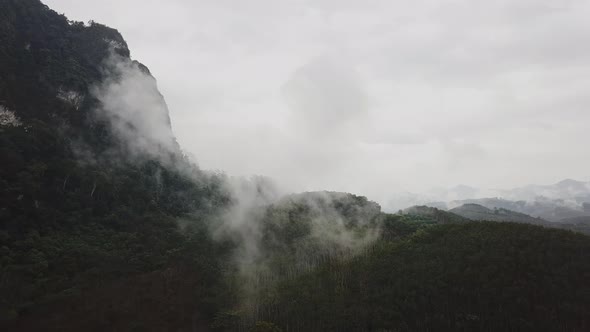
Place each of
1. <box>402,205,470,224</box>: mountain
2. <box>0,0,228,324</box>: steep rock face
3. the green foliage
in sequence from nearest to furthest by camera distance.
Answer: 1. the green foliage
2. <box>0,0,228,324</box>: steep rock face
3. <box>402,205,470,224</box>: mountain

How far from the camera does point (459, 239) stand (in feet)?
187

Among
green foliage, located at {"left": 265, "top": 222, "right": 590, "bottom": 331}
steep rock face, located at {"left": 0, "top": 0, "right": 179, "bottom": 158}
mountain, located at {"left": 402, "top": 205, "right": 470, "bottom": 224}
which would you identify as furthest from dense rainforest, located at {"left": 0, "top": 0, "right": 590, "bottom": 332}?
mountain, located at {"left": 402, "top": 205, "right": 470, "bottom": 224}

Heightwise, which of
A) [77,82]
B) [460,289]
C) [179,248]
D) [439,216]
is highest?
[77,82]

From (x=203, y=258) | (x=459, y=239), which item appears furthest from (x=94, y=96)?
(x=459, y=239)

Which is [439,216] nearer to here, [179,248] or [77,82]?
[179,248]

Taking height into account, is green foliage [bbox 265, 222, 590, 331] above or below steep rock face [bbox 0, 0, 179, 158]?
below

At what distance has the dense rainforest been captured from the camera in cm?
4038

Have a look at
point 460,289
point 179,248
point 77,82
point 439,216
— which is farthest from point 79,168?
point 439,216

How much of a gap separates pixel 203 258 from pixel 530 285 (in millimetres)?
43129

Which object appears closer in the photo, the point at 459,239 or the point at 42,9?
the point at 459,239

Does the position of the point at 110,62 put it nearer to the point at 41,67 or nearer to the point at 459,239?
the point at 41,67

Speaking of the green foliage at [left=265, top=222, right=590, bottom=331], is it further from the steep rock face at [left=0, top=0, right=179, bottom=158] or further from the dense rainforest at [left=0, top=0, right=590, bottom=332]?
the steep rock face at [left=0, top=0, right=179, bottom=158]

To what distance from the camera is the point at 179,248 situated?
57.4 meters

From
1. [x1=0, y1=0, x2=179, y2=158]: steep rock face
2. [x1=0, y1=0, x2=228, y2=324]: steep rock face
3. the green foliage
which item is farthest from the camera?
[x1=0, y1=0, x2=179, y2=158]: steep rock face
